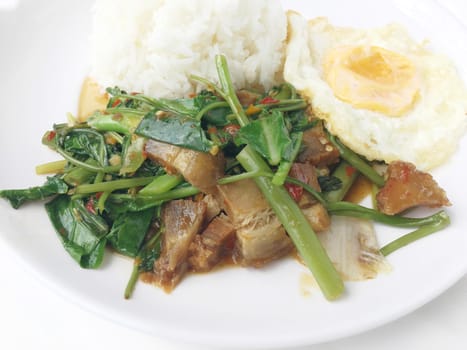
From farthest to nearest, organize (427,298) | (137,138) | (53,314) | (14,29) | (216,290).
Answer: (14,29)
(137,138)
(53,314)
(216,290)
(427,298)

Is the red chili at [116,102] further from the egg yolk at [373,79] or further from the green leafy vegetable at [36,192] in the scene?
the egg yolk at [373,79]

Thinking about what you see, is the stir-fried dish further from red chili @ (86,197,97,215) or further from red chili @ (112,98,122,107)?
red chili @ (112,98,122,107)

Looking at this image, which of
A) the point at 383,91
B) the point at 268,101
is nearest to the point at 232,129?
the point at 268,101

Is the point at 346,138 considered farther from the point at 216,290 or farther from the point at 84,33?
the point at 84,33

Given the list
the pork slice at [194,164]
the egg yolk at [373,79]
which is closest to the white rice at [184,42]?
the egg yolk at [373,79]

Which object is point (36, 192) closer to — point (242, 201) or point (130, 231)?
point (130, 231)

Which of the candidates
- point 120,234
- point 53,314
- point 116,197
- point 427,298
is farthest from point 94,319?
point 427,298

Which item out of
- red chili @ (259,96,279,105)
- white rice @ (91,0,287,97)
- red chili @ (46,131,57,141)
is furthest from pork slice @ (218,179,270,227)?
red chili @ (46,131,57,141)
